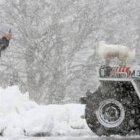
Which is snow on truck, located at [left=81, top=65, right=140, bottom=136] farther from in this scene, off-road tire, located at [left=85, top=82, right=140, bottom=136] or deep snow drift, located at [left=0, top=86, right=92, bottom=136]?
deep snow drift, located at [left=0, top=86, right=92, bottom=136]

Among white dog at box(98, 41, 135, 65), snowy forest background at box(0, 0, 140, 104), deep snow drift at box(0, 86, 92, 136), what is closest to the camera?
white dog at box(98, 41, 135, 65)

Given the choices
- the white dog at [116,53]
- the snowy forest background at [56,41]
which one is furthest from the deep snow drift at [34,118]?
the snowy forest background at [56,41]

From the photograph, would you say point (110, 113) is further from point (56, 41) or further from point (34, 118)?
point (56, 41)

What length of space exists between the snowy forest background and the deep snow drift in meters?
13.4

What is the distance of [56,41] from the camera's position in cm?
2641

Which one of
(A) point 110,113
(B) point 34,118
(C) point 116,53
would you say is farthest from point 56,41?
(C) point 116,53

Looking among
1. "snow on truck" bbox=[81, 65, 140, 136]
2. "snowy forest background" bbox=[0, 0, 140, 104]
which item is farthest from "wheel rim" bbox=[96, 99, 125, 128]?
"snowy forest background" bbox=[0, 0, 140, 104]

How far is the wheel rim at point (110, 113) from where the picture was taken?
9.06 m

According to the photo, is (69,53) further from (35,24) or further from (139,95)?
(139,95)

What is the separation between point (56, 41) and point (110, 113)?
683 inches

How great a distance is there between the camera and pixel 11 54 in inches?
1048

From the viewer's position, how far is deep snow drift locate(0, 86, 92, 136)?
31.6ft

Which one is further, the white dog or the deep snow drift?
the deep snow drift

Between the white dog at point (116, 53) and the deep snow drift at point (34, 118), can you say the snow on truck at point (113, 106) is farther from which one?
the deep snow drift at point (34, 118)
